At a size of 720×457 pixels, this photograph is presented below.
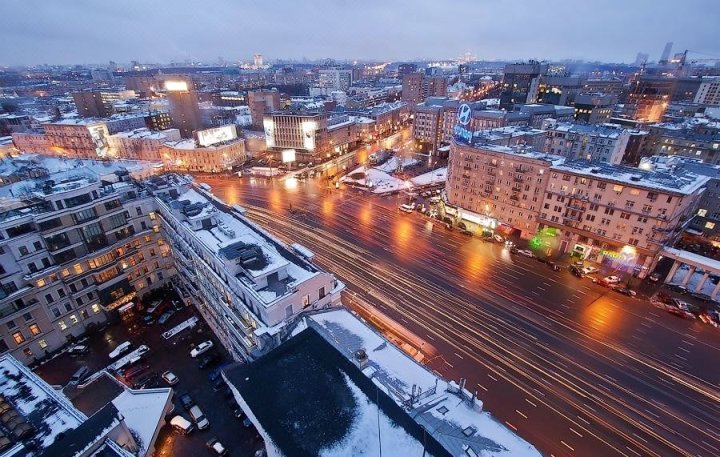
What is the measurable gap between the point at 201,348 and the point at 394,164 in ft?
385

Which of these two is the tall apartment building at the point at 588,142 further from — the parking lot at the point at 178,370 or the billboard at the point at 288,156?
the parking lot at the point at 178,370

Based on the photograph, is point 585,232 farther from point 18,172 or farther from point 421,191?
point 18,172

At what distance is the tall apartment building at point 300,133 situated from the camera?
527 ft

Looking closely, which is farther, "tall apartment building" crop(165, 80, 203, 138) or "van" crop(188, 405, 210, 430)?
"tall apartment building" crop(165, 80, 203, 138)

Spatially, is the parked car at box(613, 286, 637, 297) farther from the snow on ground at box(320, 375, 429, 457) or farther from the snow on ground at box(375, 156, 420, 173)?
the snow on ground at box(375, 156, 420, 173)

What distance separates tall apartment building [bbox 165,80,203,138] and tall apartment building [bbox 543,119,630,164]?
17586cm

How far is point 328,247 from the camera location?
87.2m

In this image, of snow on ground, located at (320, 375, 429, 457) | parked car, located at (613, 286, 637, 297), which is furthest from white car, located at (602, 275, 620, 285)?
snow on ground, located at (320, 375, 429, 457)

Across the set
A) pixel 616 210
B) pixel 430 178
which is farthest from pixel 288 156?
pixel 616 210

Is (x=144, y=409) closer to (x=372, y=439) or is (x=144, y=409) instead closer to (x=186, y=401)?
(x=186, y=401)

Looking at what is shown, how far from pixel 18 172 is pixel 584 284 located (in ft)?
445

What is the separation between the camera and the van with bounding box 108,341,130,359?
55.9m

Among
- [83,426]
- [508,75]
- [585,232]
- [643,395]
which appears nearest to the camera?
[83,426]

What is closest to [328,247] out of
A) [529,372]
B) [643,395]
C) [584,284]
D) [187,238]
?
[187,238]
